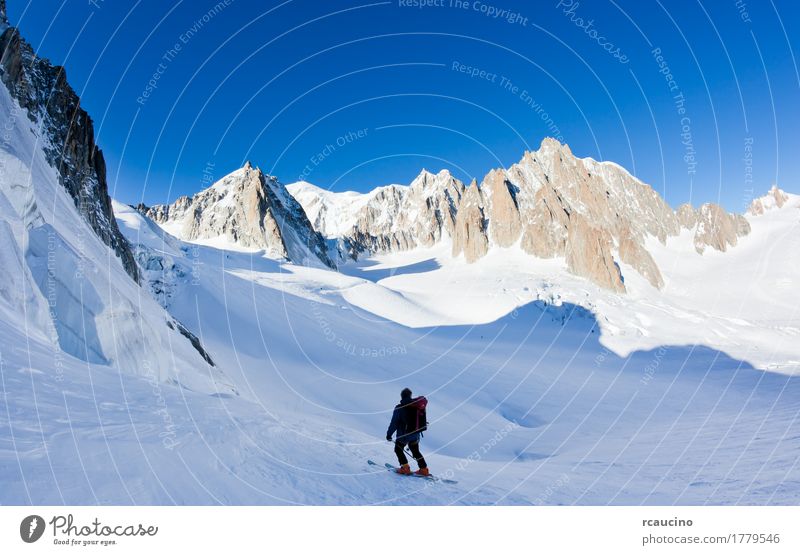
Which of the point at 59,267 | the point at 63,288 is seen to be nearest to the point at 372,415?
the point at 63,288

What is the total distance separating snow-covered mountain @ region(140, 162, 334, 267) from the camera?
89.2 meters

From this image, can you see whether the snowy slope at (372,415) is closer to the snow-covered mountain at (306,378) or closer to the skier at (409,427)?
the snow-covered mountain at (306,378)

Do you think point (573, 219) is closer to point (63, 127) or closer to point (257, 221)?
point (257, 221)

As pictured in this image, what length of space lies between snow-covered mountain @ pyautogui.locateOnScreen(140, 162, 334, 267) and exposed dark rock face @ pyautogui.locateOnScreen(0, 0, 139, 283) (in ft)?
185

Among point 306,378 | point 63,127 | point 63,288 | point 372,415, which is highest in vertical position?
point 63,127

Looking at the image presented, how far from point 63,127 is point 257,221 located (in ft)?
225

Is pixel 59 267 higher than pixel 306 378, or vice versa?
pixel 59 267

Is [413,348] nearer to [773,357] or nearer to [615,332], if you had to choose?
[615,332]

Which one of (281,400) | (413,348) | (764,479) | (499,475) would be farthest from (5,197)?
(413,348)

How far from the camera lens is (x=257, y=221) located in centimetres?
9056

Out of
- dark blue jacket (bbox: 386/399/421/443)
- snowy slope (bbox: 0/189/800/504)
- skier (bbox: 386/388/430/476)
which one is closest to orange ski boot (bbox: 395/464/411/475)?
skier (bbox: 386/388/430/476)

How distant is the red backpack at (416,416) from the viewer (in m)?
9.45

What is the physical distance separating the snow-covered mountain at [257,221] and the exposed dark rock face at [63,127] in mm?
56526
